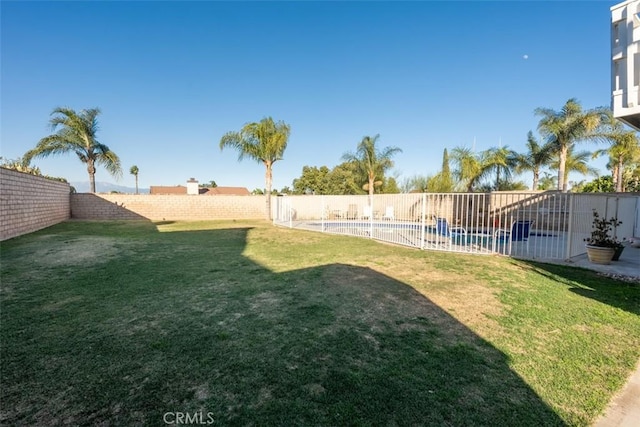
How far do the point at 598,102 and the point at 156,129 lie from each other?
3088 centimetres

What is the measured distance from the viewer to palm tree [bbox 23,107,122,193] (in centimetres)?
1959

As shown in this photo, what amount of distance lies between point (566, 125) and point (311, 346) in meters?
21.6

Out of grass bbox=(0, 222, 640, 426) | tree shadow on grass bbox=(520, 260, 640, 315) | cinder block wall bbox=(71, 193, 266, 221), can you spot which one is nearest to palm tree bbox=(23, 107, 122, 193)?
cinder block wall bbox=(71, 193, 266, 221)

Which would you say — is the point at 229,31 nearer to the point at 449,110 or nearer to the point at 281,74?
the point at 281,74

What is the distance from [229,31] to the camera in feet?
48.5

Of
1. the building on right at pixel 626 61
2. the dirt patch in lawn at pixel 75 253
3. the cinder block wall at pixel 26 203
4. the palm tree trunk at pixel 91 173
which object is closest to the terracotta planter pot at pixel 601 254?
the building on right at pixel 626 61

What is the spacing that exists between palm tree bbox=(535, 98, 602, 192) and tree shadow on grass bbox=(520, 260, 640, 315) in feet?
47.7

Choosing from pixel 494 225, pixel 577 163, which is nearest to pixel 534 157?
pixel 577 163

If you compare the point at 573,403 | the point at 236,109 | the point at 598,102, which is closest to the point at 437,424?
the point at 573,403

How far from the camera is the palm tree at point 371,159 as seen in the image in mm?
24938

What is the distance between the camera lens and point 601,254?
22.9 ft

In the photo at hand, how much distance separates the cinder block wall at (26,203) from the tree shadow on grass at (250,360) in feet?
27.7

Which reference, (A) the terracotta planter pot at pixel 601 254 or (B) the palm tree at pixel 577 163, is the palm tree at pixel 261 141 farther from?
(B) the palm tree at pixel 577 163

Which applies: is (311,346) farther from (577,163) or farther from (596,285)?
(577,163)
